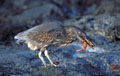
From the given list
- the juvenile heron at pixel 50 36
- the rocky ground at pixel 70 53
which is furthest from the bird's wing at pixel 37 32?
the rocky ground at pixel 70 53

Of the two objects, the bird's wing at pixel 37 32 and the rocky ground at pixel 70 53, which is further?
the bird's wing at pixel 37 32

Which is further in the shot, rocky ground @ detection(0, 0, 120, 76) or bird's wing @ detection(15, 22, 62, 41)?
bird's wing @ detection(15, 22, 62, 41)

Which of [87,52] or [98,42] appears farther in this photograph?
[98,42]

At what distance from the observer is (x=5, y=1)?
500 inches

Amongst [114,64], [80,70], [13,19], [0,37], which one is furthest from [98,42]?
[13,19]

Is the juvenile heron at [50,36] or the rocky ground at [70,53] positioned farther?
the juvenile heron at [50,36]

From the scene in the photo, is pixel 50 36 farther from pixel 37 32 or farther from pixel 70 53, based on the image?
pixel 70 53

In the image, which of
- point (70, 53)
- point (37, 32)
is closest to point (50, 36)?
point (37, 32)

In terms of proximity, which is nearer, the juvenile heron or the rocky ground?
the rocky ground

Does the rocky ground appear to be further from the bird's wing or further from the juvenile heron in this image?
the bird's wing

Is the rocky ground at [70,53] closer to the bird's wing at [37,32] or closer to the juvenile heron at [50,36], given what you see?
the juvenile heron at [50,36]

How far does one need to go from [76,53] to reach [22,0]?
348 inches

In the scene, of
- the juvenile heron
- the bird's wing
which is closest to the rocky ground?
the juvenile heron

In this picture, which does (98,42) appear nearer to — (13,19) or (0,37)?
(0,37)
